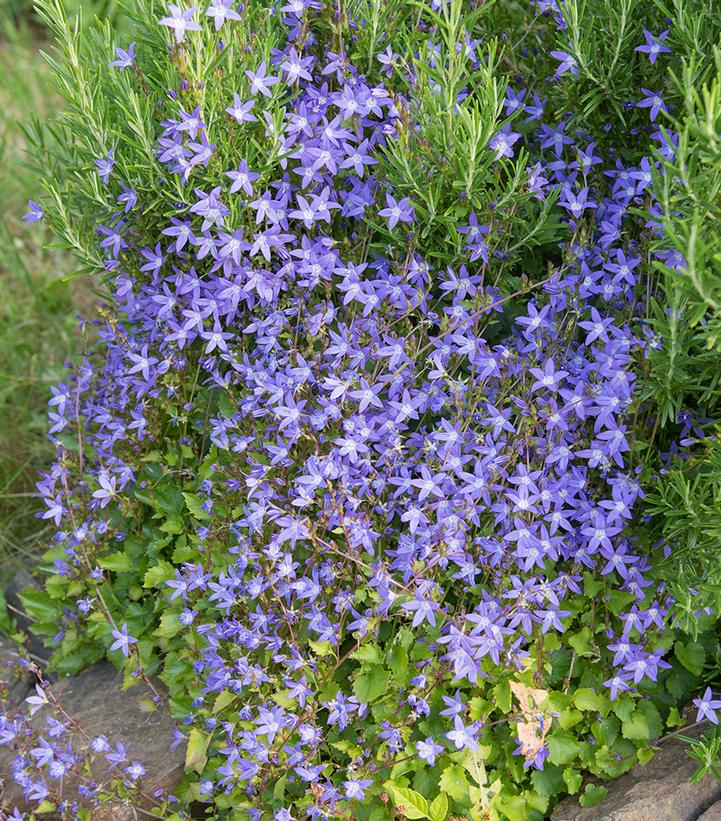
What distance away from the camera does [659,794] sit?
248 cm

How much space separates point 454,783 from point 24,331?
3252mm

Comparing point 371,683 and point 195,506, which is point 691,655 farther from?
point 195,506

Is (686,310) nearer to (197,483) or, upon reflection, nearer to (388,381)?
(388,381)

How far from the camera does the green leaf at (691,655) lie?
258 centimetres

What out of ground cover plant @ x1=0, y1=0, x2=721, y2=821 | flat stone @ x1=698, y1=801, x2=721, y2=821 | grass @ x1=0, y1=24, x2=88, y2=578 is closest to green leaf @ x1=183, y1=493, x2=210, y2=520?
ground cover plant @ x1=0, y1=0, x2=721, y2=821

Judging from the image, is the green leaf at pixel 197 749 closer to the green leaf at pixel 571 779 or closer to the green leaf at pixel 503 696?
the green leaf at pixel 503 696

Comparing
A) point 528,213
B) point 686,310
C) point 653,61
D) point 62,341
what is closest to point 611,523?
point 686,310

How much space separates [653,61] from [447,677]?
1757 millimetres

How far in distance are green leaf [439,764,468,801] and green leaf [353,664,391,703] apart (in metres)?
0.27

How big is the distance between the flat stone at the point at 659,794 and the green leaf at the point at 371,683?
23.6 inches

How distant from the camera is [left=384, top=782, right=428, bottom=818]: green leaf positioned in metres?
2.44

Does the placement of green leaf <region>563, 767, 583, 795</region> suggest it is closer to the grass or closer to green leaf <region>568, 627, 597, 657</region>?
green leaf <region>568, 627, 597, 657</region>

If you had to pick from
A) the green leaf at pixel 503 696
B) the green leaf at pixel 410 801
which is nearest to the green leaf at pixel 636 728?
the green leaf at pixel 503 696

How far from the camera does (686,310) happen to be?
230cm
